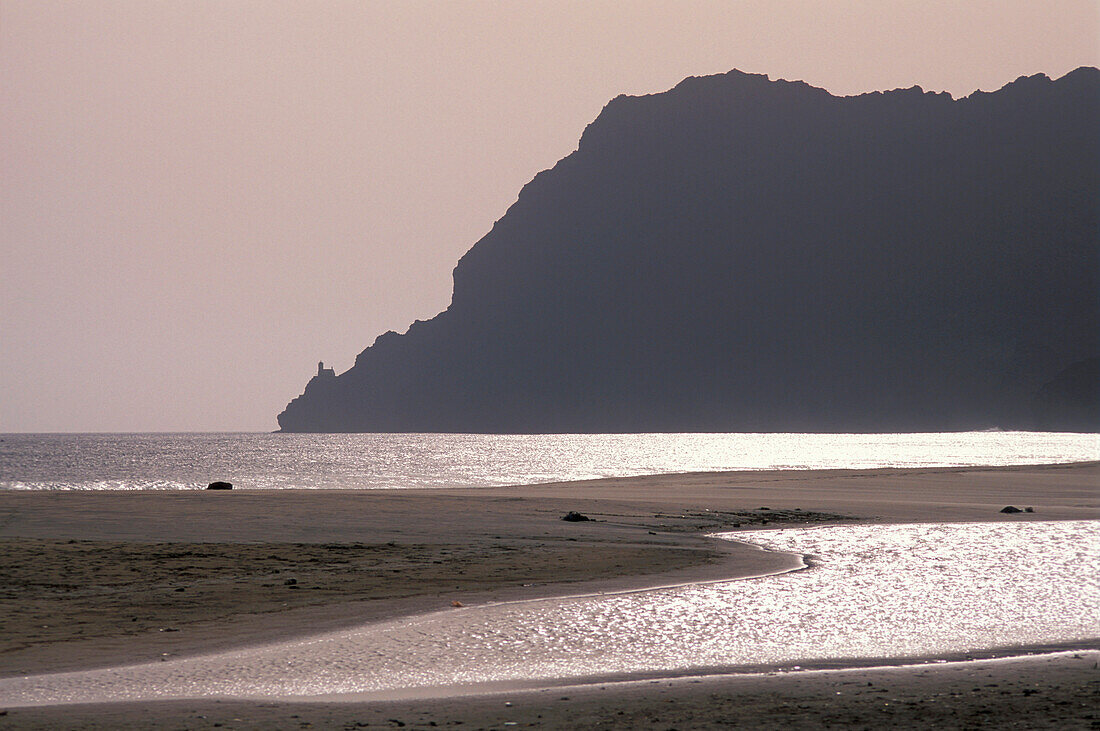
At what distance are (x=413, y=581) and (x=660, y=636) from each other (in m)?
5.93

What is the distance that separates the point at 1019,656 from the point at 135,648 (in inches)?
417

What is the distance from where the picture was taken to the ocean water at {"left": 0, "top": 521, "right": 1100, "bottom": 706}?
11.2 metres

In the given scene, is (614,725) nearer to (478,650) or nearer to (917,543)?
(478,650)

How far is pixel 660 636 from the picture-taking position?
45.2 feet

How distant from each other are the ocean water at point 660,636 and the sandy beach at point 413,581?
2.43 feet

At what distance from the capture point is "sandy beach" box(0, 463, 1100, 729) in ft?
31.8

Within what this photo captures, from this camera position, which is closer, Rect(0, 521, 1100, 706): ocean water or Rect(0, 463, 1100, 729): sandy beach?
Rect(0, 463, 1100, 729): sandy beach

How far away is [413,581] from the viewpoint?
1833 cm

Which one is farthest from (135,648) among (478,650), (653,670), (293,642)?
(653,670)

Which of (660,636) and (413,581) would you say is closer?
(660,636)

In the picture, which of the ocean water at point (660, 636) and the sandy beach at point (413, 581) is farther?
the ocean water at point (660, 636)

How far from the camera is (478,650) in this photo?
1284 cm

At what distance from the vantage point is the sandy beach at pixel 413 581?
968cm

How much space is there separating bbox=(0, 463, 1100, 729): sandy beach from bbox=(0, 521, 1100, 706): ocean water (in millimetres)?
740
